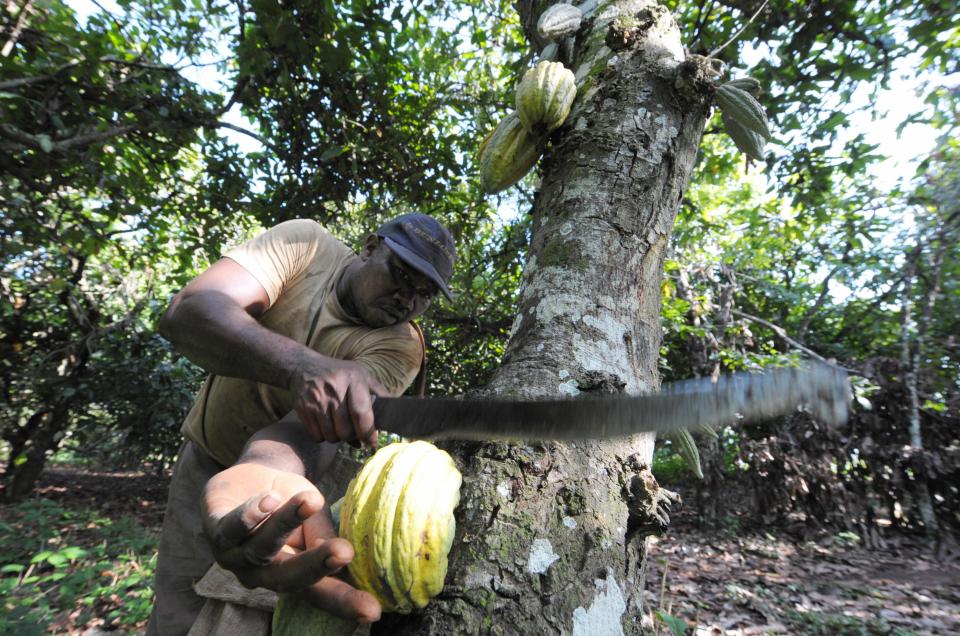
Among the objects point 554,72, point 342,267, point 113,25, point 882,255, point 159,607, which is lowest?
point 159,607

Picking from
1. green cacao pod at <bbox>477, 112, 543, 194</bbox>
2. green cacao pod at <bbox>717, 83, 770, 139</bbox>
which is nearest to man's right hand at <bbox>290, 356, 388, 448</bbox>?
green cacao pod at <bbox>477, 112, 543, 194</bbox>

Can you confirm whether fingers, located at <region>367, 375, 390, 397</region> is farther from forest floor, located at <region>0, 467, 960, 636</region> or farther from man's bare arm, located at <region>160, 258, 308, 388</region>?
forest floor, located at <region>0, 467, 960, 636</region>

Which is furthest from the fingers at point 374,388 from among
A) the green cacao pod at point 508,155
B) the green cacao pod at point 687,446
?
the green cacao pod at point 508,155

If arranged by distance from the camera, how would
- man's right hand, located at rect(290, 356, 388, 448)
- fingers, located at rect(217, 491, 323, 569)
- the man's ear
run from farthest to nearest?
the man's ear
man's right hand, located at rect(290, 356, 388, 448)
fingers, located at rect(217, 491, 323, 569)

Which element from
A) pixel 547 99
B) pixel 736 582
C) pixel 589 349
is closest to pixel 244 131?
pixel 547 99

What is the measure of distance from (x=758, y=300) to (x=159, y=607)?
9.38 meters

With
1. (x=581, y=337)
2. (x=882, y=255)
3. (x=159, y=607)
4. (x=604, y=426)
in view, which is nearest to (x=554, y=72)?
(x=581, y=337)

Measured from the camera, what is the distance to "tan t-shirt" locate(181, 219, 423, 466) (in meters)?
1.81

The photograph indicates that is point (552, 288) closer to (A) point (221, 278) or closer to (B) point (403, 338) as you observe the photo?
(B) point (403, 338)

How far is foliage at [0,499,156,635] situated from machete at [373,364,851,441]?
319cm

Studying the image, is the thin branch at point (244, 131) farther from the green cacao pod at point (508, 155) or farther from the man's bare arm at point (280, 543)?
the man's bare arm at point (280, 543)

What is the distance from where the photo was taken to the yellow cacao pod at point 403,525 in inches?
33.4

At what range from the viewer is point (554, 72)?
1665 mm

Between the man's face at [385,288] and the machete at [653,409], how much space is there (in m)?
0.86
